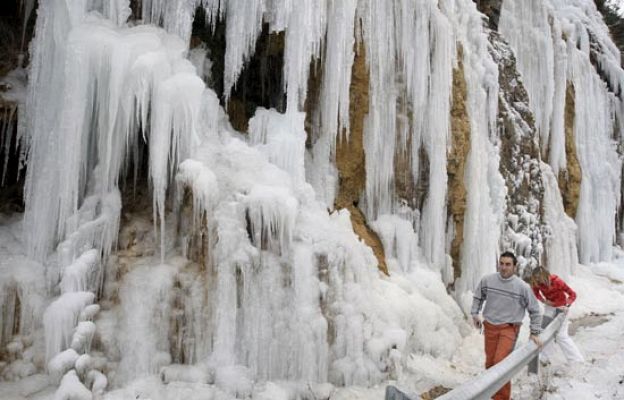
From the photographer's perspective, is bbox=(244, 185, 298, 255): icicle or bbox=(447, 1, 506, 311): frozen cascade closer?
bbox=(244, 185, 298, 255): icicle

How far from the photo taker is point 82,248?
4.84 metres

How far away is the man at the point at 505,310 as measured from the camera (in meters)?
4.46

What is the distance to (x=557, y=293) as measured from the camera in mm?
5281

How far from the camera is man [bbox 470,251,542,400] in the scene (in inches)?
175

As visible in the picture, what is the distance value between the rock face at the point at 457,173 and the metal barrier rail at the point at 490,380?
356 centimetres

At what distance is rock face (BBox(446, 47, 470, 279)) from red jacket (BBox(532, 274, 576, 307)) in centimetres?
281

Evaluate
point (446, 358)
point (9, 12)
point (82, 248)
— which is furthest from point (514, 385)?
point (9, 12)

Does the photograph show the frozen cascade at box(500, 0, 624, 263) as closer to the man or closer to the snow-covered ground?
the snow-covered ground

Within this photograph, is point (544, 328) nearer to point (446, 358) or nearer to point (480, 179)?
point (446, 358)

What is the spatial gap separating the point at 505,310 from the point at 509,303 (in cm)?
7

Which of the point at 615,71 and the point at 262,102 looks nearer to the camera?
the point at 262,102

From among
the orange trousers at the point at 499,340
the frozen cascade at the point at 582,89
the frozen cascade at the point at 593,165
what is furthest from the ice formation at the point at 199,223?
the frozen cascade at the point at 593,165

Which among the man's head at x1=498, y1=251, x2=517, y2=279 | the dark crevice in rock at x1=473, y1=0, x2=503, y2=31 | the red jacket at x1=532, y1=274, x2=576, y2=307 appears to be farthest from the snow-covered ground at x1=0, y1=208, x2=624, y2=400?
the dark crevice in rock at x1=473, y1=0, x2=503, y2=31

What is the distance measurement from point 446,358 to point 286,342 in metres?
2.26
